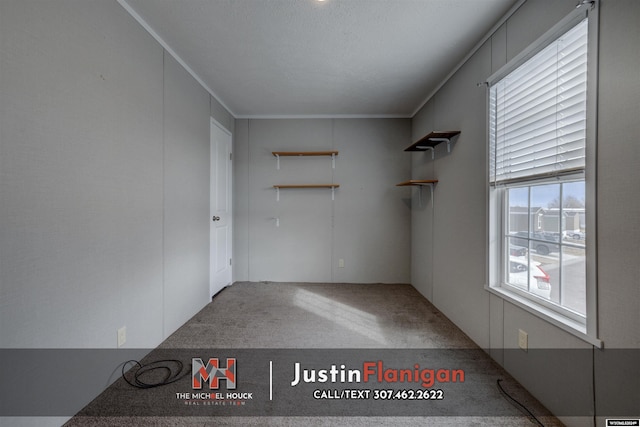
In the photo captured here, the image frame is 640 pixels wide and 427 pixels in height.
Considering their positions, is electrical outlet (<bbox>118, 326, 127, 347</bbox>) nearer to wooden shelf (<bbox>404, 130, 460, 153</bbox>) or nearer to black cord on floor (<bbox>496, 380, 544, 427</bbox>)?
black cord on floor (<bbox>496, 380, 544, 427</bbox>)

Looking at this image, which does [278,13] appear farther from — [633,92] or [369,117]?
[369,117]

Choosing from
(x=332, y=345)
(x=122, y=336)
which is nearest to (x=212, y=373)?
(x=122, y=336)

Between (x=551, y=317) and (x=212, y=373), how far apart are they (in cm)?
214

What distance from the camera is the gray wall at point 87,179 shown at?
1213mm

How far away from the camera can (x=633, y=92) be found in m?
1.13

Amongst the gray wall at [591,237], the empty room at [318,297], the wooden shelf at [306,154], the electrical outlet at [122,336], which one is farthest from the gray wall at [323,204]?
the electrical outlet at [122,336]

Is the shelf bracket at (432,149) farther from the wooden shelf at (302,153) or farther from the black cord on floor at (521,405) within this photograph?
the black cord on floor at (521,405)

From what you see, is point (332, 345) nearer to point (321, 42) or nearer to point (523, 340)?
point (523, 340)

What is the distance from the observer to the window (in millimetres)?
1414

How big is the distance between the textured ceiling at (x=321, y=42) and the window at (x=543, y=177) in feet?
1.89

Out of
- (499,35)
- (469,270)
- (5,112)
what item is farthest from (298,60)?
(469,270)

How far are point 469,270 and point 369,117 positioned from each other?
8.45ft

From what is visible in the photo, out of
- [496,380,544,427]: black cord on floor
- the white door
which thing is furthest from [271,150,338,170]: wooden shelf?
[496,380,544,427]: black cord on floor

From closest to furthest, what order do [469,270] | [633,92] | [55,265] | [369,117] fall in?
[633,92]
[55,265]
[469,270]
[369,117]
